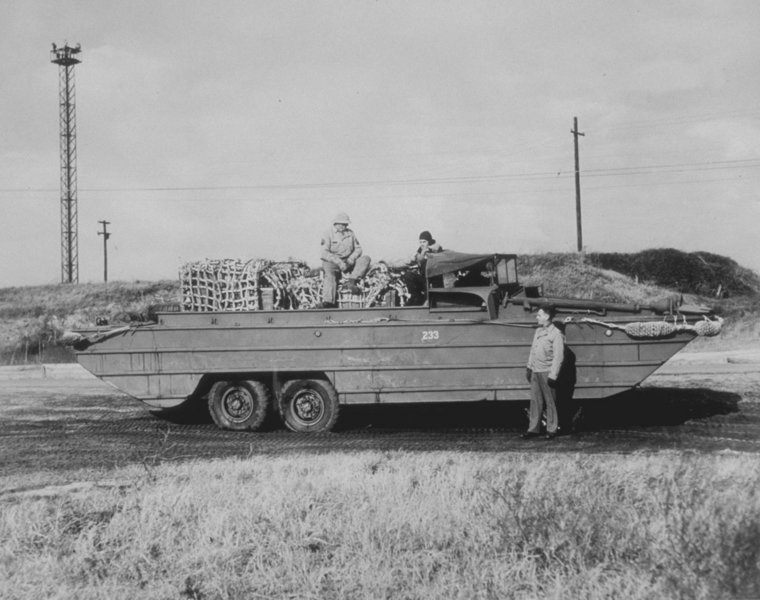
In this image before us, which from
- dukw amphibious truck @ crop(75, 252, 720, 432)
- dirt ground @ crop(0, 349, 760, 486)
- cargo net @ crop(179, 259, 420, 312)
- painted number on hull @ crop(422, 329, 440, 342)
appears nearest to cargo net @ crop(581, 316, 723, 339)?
dukw amphibious truck @ crop(75, 252, 720, 432)

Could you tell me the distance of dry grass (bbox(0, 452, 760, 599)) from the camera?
4.62 metres

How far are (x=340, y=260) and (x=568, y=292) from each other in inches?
662

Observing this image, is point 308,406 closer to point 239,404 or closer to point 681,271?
point 239,404

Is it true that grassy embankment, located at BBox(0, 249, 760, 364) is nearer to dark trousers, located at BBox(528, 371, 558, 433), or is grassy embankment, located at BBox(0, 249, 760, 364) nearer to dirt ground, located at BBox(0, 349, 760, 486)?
dirt ground, located at BBox(0, 349, 760, 486)

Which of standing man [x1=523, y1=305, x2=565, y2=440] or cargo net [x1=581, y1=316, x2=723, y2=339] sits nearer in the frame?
standing man [x1=523, y1=305, x2=565, y2=440]

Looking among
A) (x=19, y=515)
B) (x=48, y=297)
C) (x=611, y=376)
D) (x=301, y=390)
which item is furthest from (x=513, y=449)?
(x=48, y=297)

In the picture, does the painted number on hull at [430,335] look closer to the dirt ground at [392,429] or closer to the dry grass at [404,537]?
the dirt ground at [392,429]

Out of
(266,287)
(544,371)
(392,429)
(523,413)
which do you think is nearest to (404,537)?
(544,371)

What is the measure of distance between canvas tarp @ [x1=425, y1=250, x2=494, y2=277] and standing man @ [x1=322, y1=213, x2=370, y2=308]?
1.05 metres

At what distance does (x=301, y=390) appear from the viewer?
11.0m

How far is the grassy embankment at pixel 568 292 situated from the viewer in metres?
24.7

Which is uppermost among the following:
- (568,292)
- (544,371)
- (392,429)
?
(568,292)

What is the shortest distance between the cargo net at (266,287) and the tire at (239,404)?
39.9 inches

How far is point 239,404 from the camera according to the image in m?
11.2
